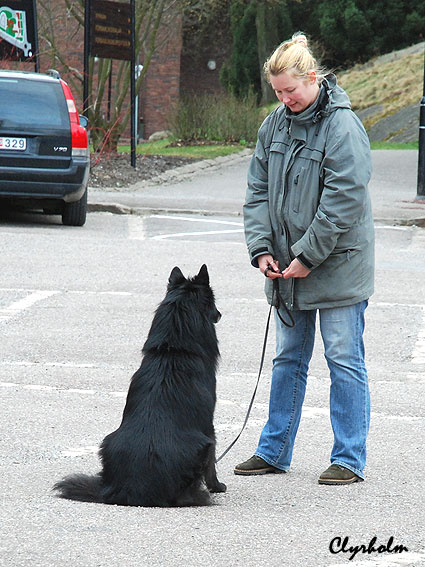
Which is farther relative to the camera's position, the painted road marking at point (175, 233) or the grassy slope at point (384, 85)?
the grassy slope at point (384, 85)

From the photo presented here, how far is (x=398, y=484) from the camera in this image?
4.77 m

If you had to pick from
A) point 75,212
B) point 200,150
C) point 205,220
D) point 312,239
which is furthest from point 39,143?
point 200,150

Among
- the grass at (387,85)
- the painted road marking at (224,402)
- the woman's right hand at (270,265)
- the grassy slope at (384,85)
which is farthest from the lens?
the grass at (387,85)

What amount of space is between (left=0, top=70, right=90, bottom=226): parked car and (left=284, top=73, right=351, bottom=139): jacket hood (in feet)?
30.0

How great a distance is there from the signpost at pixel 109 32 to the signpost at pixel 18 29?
115 cm

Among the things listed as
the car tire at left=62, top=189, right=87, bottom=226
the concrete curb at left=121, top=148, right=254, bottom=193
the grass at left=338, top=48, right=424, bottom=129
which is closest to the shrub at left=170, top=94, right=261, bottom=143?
the concrete curb at left=121, top=148, right=254, bottom=193

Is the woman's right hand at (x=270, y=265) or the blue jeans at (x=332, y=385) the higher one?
the woman's right hand at (x=270, y=265)

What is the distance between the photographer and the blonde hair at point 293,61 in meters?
4.50

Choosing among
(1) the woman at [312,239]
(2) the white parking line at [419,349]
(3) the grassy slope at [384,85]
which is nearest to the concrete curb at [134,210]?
(2) the white parking line at [419,349]

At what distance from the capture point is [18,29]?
21.5 metres

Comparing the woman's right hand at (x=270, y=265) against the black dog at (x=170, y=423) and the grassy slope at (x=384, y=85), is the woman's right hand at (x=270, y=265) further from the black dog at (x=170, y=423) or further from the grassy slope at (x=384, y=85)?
the grassy slope at (x=384, y=85)

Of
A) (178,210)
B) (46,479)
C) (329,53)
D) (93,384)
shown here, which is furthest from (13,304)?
(329,53)

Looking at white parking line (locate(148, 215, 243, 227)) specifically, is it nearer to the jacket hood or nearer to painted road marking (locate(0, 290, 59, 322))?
painted road marking (locate(0, 290, 59, 322))

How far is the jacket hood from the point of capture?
4.58 m
